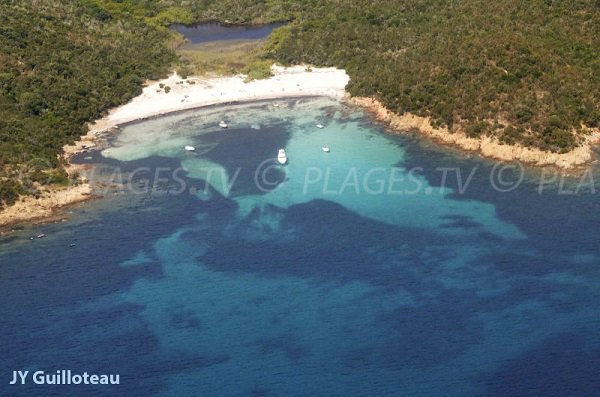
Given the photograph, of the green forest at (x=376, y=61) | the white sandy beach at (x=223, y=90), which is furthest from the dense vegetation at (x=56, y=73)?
the white sandy beach at (x=223, y=90)

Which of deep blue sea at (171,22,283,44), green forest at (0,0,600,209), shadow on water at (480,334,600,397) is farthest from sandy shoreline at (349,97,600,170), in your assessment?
deep blue sea at (171,22,283,44)

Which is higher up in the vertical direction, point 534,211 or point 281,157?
point 281,157

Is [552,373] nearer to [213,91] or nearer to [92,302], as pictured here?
[92,302]

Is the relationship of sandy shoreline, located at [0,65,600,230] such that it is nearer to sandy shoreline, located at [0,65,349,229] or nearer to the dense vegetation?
sandy shoreline, located at [0,65,349,229]

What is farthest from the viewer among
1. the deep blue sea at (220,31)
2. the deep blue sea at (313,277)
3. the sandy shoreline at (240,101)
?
the deep blue sea at (220,31)

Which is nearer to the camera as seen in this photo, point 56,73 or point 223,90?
point 56,73

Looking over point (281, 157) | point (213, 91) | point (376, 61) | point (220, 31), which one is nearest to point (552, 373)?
point (281, 157)

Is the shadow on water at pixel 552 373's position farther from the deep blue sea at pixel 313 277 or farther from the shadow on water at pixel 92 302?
the shadow on water at pixel 92 302
